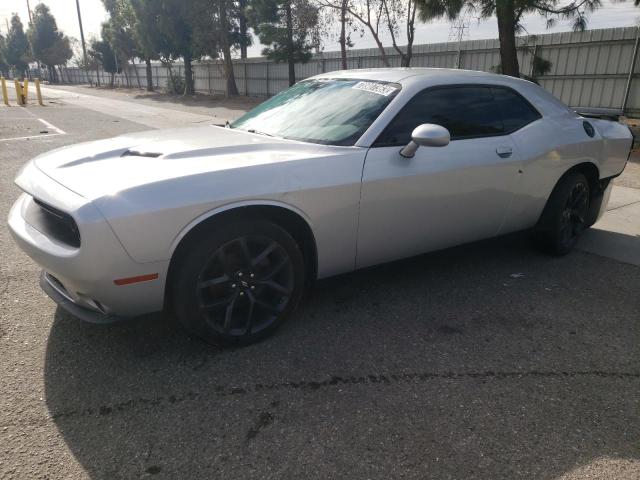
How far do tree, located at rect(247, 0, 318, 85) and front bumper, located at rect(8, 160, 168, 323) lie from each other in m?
20.9

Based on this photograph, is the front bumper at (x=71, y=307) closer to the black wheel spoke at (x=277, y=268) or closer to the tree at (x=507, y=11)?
the black wheel spoke at (x=277, y=268)

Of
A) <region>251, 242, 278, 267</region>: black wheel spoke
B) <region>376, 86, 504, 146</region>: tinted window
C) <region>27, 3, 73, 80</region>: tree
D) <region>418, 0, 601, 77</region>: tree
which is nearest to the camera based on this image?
<region>251, 242, 278, 267</region>: black wheel spoke

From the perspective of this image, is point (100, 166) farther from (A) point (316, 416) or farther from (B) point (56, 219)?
(A) point (316, 416)

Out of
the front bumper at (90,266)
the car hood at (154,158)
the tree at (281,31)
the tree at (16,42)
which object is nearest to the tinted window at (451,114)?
the car hood at (154,158)

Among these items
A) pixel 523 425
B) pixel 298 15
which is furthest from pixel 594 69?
pixel 523 425

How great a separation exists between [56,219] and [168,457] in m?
1.41

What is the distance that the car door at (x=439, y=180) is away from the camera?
313 cm

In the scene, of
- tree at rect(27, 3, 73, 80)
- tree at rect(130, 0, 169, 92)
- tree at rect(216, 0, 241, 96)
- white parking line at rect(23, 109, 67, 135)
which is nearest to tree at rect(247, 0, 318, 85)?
tree at rect(216, 0, 241, 96)

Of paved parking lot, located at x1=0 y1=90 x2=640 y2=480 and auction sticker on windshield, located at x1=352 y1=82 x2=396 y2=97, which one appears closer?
paved parking lot, located at x1=0 y1=90 x2=640 y2=480

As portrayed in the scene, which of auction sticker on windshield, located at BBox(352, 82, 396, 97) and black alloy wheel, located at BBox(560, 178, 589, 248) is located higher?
auction sticker on windshield, located at BBox(352, 82, 396, 97)

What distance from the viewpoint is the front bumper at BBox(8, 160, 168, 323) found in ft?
7.57

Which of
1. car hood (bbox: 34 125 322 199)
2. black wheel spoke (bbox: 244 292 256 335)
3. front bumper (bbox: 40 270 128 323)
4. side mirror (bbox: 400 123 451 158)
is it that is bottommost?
black wheel spoke (bbox: 244 292 256 335)

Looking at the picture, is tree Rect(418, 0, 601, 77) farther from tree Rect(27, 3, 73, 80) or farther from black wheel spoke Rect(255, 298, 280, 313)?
tree Rect(27, 3, 73, 80)

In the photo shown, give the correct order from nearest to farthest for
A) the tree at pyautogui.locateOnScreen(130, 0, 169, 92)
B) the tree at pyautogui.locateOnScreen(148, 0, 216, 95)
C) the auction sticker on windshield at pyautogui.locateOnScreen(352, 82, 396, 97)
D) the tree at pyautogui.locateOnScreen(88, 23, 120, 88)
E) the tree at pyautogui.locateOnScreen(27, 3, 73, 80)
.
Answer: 1. the auction sticker on windshield at pyautogui.locateOnScreen(352, 82, 396, 97)
2. the tree at pyautogui.locateOnScreen(148, 0, 216, 95)
3. the tree at pyautogui.locateOnScreen(130, 0, 169, 92)
4. the tree at pyautogui.locateOnScreen(88, 23, 120, 88)
5. the tree at pyautogui.locateOnScreen(27, 3, 73, 80)
